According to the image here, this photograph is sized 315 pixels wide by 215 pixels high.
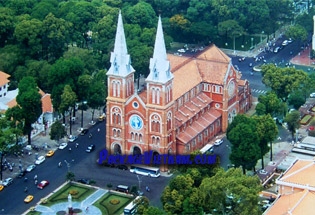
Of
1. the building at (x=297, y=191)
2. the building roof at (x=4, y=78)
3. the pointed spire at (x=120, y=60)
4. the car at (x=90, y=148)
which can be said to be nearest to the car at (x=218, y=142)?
the car at (x=90, y=148)

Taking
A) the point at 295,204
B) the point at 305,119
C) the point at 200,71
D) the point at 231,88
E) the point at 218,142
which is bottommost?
the point at 218,142

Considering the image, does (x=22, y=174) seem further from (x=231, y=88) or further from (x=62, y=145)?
(x=231, y=88)

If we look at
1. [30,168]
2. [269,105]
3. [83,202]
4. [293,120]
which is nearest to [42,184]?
[30,168]

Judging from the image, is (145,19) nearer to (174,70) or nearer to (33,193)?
(174,70)

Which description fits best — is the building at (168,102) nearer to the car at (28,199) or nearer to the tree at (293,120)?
the tree at (293,120)

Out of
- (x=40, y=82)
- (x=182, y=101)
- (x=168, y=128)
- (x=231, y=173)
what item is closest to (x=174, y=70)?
(x=182, y=101)

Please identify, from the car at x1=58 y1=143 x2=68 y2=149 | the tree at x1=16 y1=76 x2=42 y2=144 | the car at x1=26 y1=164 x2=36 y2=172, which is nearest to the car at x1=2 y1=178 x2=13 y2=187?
the car at x1=26 y1=164 x2=36 y2=172

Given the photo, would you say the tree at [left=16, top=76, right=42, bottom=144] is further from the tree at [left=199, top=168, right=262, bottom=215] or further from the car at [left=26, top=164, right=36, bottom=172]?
the tree at [left=199, top=168, right=262, bottom=215]
